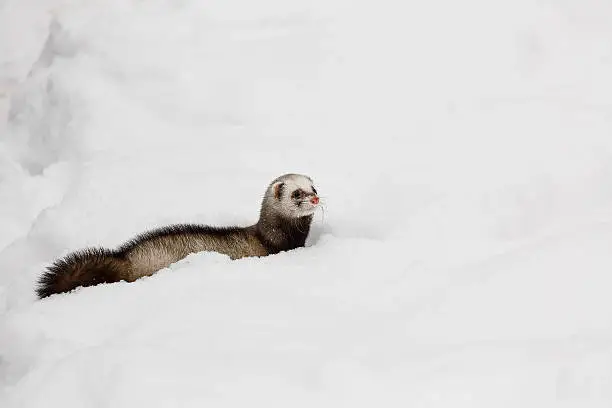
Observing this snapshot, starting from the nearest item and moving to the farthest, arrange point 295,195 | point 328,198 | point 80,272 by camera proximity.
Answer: point 80,272 < point 295,195 < point 328,198

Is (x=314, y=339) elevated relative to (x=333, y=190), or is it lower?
lower

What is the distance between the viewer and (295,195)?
4312 mm

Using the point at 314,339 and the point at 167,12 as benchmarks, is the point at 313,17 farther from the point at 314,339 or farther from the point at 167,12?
the point at 314,339

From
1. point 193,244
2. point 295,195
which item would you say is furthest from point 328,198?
point 193,244

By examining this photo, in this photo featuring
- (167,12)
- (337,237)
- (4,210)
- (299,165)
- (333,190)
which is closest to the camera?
(337,237)

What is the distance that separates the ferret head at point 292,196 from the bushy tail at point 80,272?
94cm

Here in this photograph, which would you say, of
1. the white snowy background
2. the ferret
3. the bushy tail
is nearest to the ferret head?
the ferret

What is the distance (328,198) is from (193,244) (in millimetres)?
809

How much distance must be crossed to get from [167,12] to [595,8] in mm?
3344

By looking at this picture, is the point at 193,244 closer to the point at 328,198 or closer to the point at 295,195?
the point at 295,195

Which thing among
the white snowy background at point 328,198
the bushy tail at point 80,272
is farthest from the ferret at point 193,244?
the white snowy background at point 328,198

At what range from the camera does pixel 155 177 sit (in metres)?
4.89

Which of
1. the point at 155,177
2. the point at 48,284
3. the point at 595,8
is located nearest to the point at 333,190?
the point at 155,177

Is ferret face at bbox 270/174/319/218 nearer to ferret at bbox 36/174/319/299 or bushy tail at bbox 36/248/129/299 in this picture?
ferret at bbox 36/174/319/299
